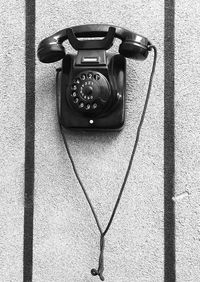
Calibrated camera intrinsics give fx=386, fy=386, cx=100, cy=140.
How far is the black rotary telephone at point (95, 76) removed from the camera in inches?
25.5

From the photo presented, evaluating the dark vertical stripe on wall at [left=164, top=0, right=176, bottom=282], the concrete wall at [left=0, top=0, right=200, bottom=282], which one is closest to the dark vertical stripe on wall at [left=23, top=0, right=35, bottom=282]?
the concrete wall at [left=0, top=0, right=200, bottom=282]

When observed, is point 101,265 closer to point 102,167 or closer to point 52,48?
point 102,167

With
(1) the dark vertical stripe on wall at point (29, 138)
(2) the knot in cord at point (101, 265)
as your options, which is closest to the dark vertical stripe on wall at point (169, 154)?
(2) the knot in cord at point (101, 265)

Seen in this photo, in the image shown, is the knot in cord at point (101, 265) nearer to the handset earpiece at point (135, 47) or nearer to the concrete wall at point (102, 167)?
the concrete wall at point (102, 167)

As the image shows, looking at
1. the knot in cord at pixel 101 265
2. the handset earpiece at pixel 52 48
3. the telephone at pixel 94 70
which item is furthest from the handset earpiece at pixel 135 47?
the knot in cord at pixel 101 265

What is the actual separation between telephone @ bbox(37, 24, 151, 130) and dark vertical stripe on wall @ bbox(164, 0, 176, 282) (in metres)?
0.06

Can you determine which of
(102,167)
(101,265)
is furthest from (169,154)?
(101,265)

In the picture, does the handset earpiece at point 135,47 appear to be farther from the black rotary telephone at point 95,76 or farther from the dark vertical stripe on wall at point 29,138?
the dark vertical stripe on wall at point 29,138

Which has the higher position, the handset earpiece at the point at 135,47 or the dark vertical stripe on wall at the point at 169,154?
the handset earpiece at the point at 135,47

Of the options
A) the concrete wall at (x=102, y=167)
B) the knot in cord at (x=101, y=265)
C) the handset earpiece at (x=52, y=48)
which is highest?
the handset earpiece at (x=52, y=48)

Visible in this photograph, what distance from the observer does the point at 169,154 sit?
0.69 m

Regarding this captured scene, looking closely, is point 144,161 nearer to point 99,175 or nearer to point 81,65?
point 99,175

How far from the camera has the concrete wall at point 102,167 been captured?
69cm

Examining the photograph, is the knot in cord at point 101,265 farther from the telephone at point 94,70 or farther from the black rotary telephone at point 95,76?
the telephone at point 94,70
